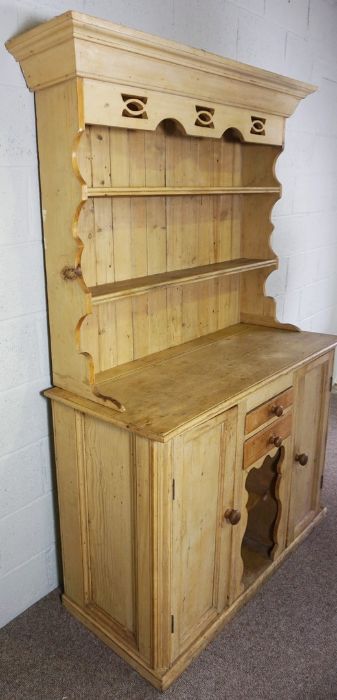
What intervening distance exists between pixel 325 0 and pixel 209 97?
1726mm

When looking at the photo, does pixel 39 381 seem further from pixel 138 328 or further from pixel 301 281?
pixel 301 281

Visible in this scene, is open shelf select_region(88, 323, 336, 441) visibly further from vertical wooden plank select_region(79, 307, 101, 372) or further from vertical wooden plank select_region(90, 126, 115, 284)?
vertical wooden plank select_region(90, 126, 115, 284)

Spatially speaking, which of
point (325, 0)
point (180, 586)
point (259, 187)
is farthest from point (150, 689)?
point (325, 0)

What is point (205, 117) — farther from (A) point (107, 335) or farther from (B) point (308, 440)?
(B) point (308, 440)

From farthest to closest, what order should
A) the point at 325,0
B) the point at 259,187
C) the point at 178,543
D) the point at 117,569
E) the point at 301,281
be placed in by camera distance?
1. the point at 301,281
2. the point at 325,0
3. the point at 259,187
4. the point at 117,569
5. the point at 178,543

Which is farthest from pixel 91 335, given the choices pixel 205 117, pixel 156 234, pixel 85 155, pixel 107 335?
pixel 205 117

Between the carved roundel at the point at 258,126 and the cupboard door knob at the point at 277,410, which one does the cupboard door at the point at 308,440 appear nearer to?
the cupboard door knob at the point at 277,410

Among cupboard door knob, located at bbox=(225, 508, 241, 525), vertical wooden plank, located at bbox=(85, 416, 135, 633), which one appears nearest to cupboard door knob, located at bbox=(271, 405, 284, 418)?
cupboard door knob, located at bbox=(225, 508, 241, 525)

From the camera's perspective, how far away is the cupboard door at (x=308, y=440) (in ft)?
7.17

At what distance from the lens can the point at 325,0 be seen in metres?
2.98

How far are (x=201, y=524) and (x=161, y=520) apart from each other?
210 mm

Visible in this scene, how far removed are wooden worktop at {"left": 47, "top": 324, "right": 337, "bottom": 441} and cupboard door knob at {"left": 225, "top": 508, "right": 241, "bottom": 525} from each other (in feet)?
1.29

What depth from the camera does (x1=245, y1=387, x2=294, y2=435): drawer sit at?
185 cm

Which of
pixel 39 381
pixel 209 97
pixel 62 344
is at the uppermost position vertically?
pixel 209 97
